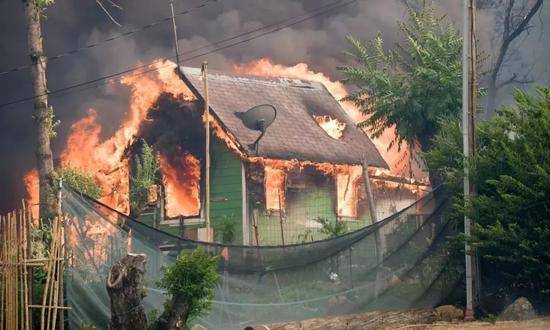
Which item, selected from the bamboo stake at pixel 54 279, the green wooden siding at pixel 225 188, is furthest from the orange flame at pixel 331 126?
the bamboo stake at pixel 54 279

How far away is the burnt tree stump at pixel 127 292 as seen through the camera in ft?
42.8

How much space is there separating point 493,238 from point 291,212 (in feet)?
48.7

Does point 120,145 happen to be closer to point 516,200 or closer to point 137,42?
point 137,42

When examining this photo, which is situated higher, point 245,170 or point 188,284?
point 245,170

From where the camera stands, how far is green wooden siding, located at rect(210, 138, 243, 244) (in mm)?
27969

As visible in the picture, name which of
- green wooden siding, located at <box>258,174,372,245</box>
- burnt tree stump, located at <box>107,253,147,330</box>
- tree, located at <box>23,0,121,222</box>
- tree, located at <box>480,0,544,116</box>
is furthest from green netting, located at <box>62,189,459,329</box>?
tree, located at <box>480,0,544,116</box>

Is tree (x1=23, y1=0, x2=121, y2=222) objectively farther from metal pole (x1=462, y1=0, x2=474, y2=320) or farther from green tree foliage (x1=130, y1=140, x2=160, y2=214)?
green tree foliage (x1=130, y1=140, x2=160, y2=214)

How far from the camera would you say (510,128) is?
1478 centimetres

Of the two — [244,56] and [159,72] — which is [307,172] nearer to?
[159,72]

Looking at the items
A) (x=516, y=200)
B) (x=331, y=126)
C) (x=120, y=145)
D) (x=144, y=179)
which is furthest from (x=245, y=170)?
(x=516, y=200)

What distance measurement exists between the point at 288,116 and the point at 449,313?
16647mm

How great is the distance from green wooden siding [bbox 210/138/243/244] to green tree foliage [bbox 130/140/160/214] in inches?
79.5

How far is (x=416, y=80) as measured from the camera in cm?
2362

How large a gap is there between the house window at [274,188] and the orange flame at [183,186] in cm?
228
